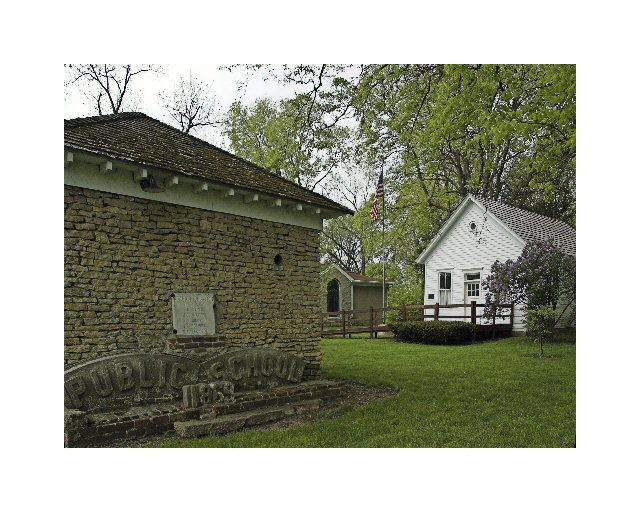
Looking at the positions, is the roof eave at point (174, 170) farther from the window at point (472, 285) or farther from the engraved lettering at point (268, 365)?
the window at point (472, 285)

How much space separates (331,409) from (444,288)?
11.8 m

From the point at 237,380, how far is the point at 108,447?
201 centimetres

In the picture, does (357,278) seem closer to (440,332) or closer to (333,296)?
(333,296)

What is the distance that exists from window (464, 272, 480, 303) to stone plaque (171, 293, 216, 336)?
1176 centimetres

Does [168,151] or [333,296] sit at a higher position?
[168,151]

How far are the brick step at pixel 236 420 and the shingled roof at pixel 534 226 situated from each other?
9905mm

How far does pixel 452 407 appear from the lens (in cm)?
682

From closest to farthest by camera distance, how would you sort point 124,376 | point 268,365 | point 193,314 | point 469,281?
point 124,376
point 193,314
point 268,365
point 469,281

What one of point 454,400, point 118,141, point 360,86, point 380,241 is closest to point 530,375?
point 454,400

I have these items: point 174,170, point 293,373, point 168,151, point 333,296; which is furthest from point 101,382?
point 333,296

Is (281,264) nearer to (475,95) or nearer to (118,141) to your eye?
(118,141)

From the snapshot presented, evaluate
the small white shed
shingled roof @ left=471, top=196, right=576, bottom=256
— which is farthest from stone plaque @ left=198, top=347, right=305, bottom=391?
shingled roof @ left=471, top=196, right=576, bottom=256

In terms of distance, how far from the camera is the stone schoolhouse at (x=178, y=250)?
566 cm

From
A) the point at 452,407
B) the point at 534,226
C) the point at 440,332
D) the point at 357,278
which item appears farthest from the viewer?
the point at 357,278
